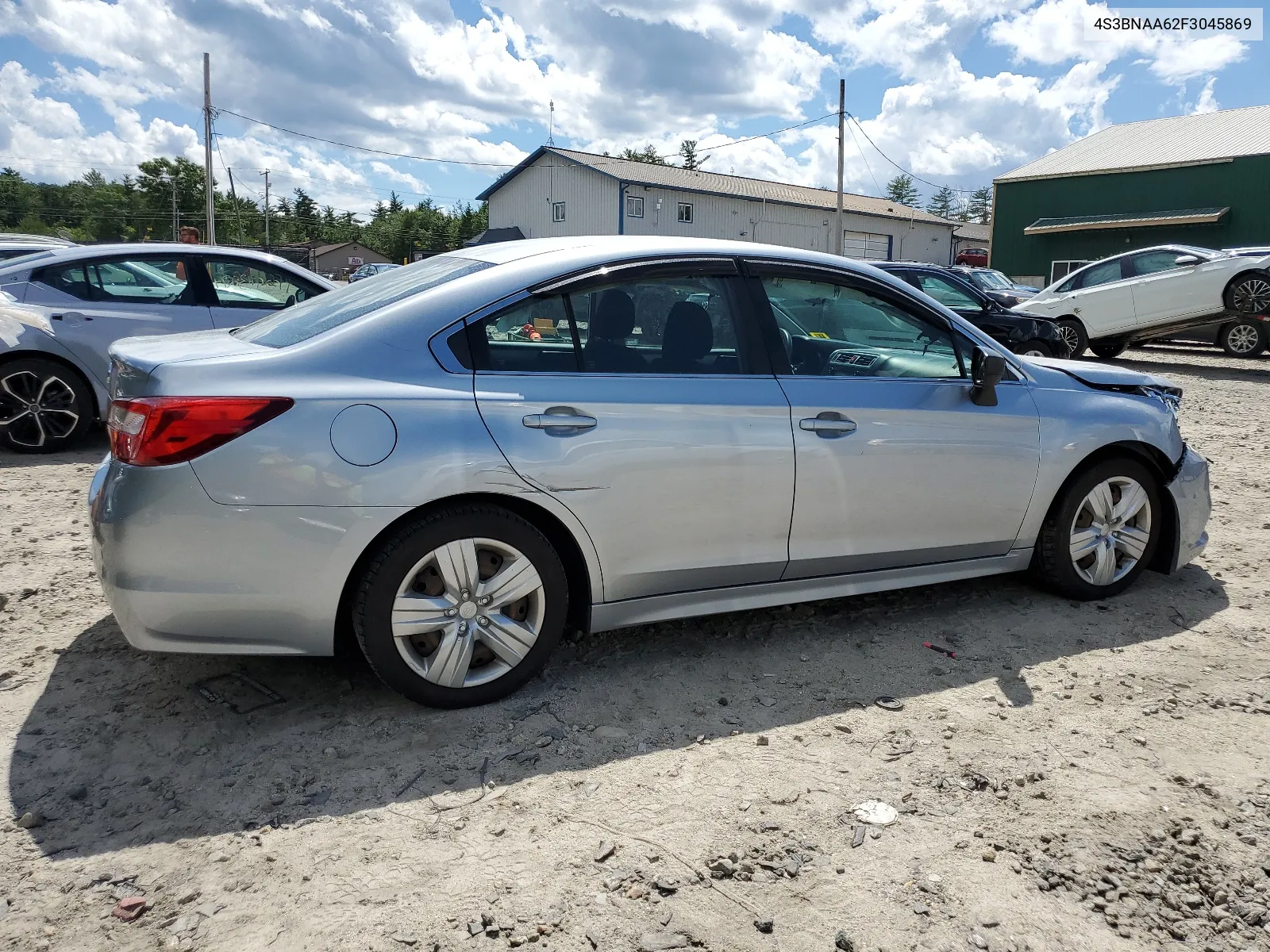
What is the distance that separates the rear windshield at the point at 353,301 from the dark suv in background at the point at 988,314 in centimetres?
1068

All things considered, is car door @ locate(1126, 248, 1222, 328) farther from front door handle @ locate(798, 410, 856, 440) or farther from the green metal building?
the green metal building

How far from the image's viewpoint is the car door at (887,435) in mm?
3703

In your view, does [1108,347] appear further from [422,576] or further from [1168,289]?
[422,576]

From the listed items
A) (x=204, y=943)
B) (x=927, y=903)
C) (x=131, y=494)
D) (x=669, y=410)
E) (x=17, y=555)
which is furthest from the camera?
(x=17, y=555)

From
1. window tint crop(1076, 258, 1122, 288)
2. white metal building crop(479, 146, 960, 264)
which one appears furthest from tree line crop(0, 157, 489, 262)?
window tint crop(1076, 258, 1122, 288)

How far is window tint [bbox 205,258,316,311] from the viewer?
769 centimetres

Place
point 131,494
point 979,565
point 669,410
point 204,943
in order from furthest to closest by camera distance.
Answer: point 979,565 < point 669,410 < point 131,494 < point 204,943

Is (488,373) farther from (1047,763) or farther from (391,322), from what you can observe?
(1047,763)

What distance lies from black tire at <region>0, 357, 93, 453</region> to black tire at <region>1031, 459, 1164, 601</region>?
6.80 metres

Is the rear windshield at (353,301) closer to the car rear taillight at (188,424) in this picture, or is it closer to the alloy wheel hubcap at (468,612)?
the car rear taillight at (188,424)

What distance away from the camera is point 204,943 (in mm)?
2217

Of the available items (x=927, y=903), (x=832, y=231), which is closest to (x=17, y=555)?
(x=927, y=903)

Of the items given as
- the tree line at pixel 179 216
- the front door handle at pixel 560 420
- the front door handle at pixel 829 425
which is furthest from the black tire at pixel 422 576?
the tree line at pixel 179 216

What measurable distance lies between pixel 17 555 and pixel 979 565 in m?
4.66
